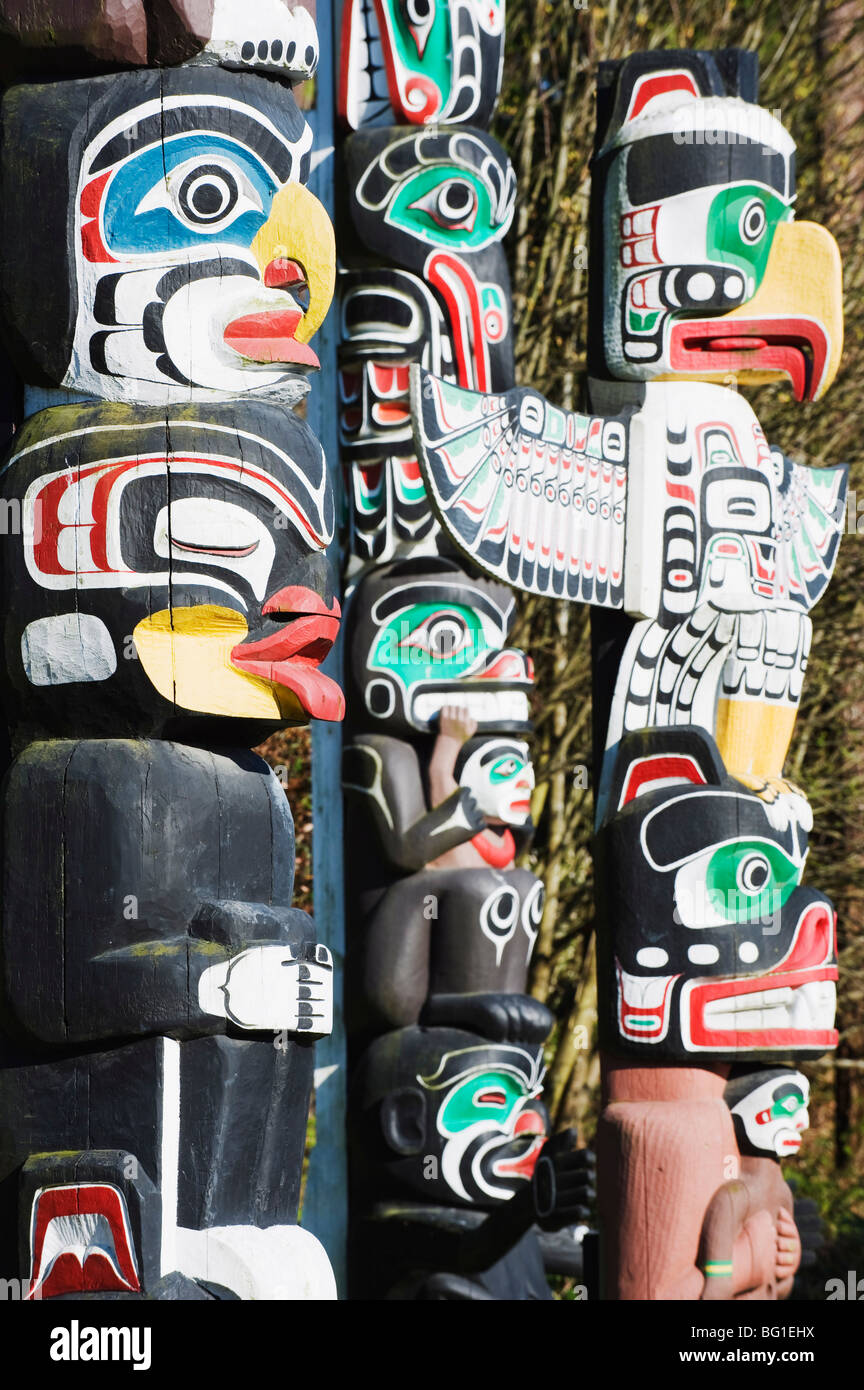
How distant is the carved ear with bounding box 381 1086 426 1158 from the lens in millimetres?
6477

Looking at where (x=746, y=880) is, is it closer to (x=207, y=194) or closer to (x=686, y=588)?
(x=686, y=588)

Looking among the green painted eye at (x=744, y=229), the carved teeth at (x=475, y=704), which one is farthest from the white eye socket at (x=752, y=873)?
the green painted eye at (x=744, y=229)

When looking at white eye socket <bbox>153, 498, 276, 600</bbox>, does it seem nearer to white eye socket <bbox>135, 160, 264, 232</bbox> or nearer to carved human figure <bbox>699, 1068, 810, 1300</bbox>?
white eye socket <bbox>135, 160, 264, 232</bbox>

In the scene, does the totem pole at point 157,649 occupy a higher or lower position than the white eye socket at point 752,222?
lower

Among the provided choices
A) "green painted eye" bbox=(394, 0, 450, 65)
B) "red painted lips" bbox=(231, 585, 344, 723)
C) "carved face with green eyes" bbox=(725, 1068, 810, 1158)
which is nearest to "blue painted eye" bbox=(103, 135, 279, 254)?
"red painted lips" bbox=(231, 585, 344, 723)

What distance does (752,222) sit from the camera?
6418 millimetres

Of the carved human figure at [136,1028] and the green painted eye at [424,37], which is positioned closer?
the carved human figure at [136,1028]

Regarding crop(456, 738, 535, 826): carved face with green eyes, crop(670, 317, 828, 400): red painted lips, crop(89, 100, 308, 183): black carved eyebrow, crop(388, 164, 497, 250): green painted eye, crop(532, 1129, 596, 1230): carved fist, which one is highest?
crop(388, 164, 497, 250): green painted eye

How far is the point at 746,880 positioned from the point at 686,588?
930 millimetres

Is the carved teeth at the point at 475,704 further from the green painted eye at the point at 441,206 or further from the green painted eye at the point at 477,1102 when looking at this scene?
the green painted eye at the point at 441,206

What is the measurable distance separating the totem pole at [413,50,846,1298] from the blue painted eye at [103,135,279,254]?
3.70 ft

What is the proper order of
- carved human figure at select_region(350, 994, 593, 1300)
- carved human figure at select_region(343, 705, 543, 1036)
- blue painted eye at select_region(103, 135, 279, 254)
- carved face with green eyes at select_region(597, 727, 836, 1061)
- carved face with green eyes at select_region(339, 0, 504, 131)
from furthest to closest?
1. carved face with green eyes at select_region(339, 0, 504, 131)
2. carved human figure at select_region(343, 705, 543, 1036)
3. carved human figure at select_region(350, 994, 593, 1300)
4. carved face with green eyes at select_region(597, 727, 836, 1061)
5. blue painted eye at select_region(103, 135, 279, 254)

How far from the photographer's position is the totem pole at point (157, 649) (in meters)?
3.96
